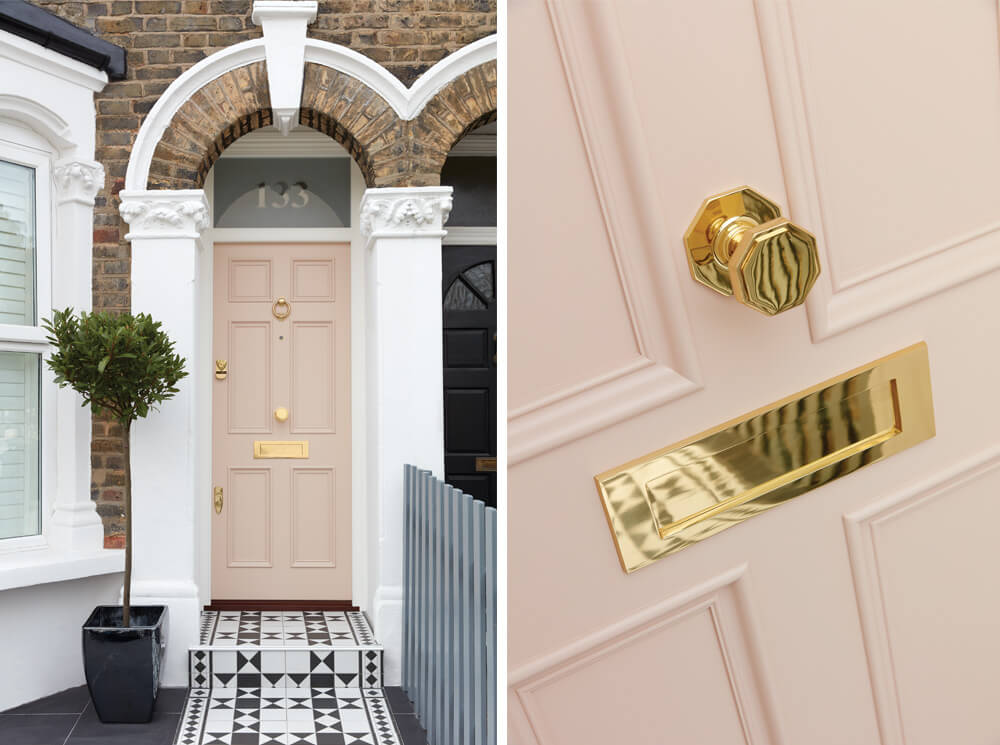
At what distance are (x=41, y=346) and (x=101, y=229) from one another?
22.5 inches

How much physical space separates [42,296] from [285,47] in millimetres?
1529

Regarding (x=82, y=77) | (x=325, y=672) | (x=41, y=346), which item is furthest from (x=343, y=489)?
(x=82, y=77)

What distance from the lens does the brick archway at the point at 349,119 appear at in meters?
3.77

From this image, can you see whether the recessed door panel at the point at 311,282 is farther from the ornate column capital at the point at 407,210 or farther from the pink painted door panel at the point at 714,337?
the pink painted door panel at the point at 714,337

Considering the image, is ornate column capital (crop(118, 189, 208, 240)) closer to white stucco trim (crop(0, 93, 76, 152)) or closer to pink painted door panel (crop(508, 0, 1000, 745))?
white stucco trim (crop(0, 93, 76, 152))

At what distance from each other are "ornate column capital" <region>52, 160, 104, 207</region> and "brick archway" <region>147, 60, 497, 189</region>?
241mm

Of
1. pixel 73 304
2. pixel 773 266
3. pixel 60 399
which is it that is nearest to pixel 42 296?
pixel 73 304

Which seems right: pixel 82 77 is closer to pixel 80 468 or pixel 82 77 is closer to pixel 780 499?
pixel 80 468

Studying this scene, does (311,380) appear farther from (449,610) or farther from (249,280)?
(449,610)

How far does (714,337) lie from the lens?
94 centimetres

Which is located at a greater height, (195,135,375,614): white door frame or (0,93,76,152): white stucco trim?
(0,93,76,152): white stucco trim

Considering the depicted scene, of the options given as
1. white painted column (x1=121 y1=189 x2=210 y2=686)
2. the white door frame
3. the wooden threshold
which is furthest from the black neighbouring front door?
white painted column (x1=121 y1=189 x2=210 y2=686)

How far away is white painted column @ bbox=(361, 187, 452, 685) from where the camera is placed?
12.4 feet

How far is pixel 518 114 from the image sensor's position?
3.06 feet
